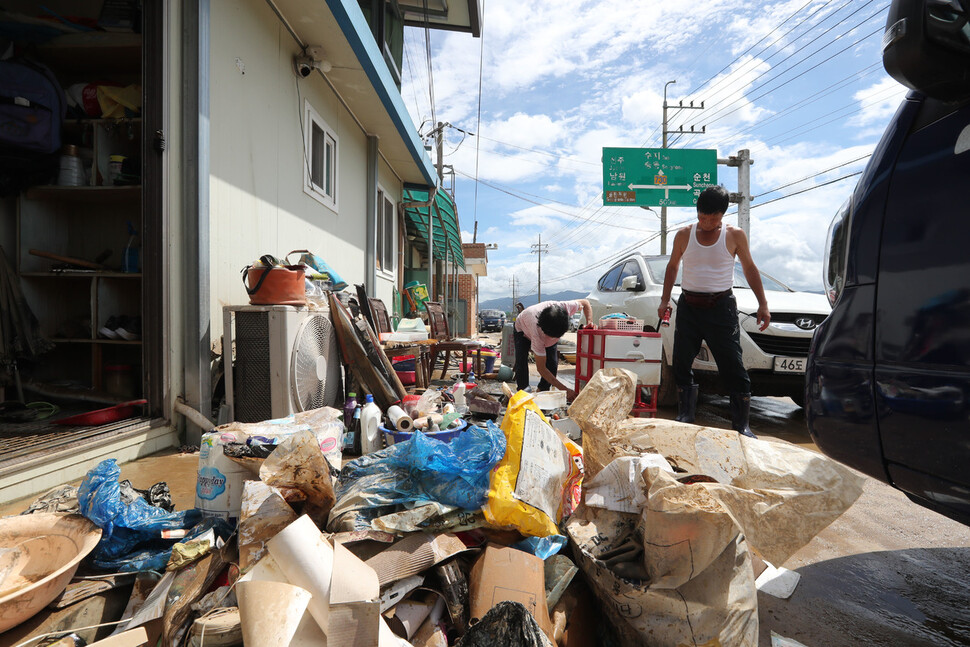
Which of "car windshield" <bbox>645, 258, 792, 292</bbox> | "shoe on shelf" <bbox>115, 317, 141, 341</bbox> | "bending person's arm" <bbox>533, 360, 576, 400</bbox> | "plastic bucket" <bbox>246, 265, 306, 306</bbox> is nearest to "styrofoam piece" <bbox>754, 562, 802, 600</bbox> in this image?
"bending person's arm" <bbox>533, 360, 576, 400</bbox>

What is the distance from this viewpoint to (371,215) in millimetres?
6922

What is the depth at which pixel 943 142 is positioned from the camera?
1.15 meters

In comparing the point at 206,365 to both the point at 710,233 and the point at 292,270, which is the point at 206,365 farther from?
the point at 710,233

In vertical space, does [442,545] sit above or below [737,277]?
below

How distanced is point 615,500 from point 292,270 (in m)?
2.52

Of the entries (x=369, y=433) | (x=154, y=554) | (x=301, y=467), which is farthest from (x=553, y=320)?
(x=154, y=554)

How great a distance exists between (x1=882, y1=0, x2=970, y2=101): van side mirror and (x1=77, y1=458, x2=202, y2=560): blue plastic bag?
8.90 ft

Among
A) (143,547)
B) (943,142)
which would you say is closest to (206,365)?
(143,547)

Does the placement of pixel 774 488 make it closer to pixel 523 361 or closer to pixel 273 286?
pixel 273 286

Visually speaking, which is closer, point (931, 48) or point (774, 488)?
point (931, 48)

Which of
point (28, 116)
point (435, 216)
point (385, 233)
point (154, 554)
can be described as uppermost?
point (435, 216)

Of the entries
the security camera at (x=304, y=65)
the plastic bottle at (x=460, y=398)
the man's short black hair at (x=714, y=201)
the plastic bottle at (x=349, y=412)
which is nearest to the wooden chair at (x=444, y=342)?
the plastic bottle at (x=460, y=398)

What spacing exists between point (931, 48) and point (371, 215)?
21.7 feet

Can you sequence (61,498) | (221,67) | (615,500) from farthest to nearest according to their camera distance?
(221,67)
(61,498)
(615,500)
